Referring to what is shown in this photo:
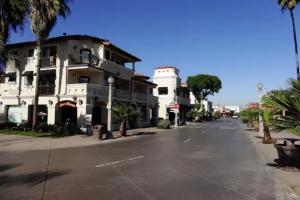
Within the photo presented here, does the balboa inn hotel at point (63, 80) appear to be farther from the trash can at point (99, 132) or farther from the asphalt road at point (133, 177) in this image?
the asphalt road at point (133, 177)

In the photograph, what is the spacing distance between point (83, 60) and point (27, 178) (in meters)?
24.1

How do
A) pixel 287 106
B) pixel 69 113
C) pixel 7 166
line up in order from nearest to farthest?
pixel 287 106, pixel 7 166, pixel 69 113

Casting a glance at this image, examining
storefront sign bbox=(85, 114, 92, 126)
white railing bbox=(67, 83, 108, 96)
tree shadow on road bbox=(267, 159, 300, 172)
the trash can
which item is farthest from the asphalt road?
white railing bbox=(67, 83, 108, 96)

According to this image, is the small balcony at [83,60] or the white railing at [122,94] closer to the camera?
the small balcony at [83,60]

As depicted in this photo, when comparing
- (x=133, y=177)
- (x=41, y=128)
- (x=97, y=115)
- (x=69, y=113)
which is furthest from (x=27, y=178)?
(x=97, y=115)

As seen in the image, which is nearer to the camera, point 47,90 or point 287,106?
point 287,106

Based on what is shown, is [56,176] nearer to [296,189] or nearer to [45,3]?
[296,189]

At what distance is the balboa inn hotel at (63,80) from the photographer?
31766mm

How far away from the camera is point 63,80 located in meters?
32.8

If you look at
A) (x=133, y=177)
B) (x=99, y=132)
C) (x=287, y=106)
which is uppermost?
(x=287, y=106)

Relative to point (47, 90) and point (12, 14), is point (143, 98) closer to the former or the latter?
point (47, 90)

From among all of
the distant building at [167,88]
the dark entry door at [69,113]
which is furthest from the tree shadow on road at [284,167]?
the distant building at [167,88]

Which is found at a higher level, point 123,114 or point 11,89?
point 11,89

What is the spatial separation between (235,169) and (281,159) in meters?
1.85
